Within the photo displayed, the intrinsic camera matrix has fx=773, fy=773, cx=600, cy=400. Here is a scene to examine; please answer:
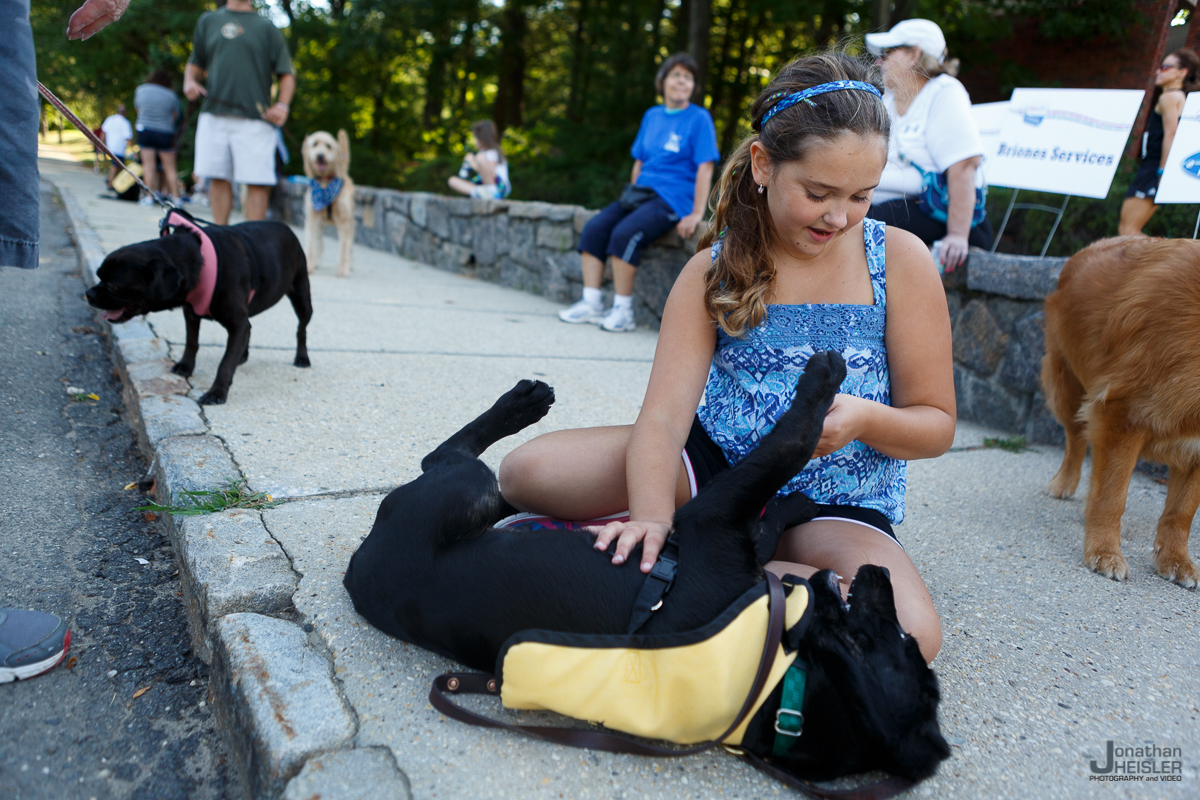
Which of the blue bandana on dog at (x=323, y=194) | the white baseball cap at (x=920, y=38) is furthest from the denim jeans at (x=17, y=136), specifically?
the blue bandana on dog at (x=323, y=194)

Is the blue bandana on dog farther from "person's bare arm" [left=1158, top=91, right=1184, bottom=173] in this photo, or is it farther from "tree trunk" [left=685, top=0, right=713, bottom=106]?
"person's bare arm" [left=1158, top=91, right=1184, bottom=173]

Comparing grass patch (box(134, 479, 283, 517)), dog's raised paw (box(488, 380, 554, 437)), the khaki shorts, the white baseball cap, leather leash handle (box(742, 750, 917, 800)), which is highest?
the white baseball cap

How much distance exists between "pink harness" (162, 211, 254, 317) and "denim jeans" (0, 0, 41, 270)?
142 centimetres

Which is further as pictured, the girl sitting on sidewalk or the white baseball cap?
the white baseball cap

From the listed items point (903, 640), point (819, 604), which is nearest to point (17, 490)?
point (819, 604)

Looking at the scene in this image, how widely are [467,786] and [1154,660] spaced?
1.67 meters

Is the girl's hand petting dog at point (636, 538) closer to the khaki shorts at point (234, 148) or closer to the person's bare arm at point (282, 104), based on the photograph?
the khaki shorts at point (234, 148)

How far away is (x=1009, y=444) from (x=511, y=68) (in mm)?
17468

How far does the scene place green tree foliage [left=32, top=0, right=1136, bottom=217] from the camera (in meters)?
11.7

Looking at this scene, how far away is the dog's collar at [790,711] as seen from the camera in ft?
4.22

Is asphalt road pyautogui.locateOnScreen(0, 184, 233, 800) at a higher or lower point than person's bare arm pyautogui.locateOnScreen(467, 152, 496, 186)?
lower

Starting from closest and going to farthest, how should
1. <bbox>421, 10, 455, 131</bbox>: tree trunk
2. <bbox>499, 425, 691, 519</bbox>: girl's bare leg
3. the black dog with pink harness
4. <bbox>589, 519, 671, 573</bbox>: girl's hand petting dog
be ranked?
1. <bbox>589, 519, 671, 573</bbox>: girl's hand petting dog
2. <bbox>499, 425, 691, 519</bbox>: girl's bare leg
3. the black dog with pink harness
4. <bbox>421, 10, 455, 131</bbox>: tree trunk

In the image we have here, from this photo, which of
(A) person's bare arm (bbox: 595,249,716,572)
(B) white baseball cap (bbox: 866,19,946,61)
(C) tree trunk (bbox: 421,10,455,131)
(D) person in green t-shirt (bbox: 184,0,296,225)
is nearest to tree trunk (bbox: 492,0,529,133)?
(C) tree trunk (bbox: 421,10,455,131)

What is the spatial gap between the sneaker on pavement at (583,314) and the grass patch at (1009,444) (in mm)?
3022
